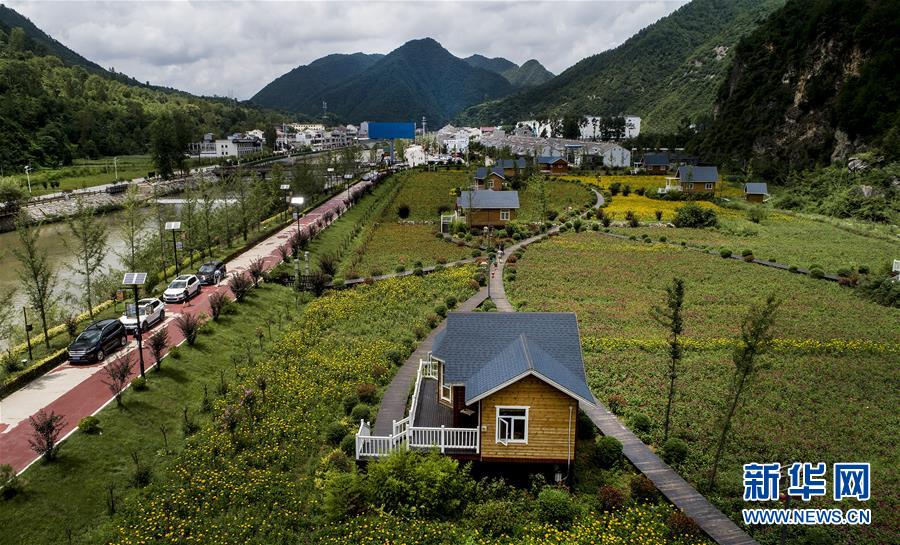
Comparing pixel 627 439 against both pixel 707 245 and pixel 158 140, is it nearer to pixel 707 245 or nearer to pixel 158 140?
pixel 707 245

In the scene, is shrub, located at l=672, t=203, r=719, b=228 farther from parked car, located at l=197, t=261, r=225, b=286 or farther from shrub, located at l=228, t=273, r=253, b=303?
parked car, located at l=197, t=261, r=225, b=286

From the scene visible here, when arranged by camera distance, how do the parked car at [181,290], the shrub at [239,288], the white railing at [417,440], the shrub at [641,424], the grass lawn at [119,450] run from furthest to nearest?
the shrub at [239,288], the parked car at [181,290], the shrub at [641,424], the white railing at [417,440], the grass lawn at [119,450]

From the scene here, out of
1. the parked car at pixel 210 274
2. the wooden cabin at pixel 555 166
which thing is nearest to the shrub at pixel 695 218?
the parked car at pixel 210 274

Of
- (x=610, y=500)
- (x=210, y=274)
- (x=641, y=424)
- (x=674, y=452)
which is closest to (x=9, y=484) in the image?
(x=610, y=500)

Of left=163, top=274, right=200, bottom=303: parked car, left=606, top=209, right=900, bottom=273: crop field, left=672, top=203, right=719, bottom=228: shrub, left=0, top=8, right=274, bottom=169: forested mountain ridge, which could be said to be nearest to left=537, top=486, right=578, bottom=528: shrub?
left=163, top=274, right=200, bottom=303: parked car

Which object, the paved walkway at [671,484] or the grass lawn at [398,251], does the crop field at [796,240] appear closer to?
the grass lawn at [398,251]

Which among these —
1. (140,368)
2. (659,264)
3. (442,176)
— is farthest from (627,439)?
(442,176)
